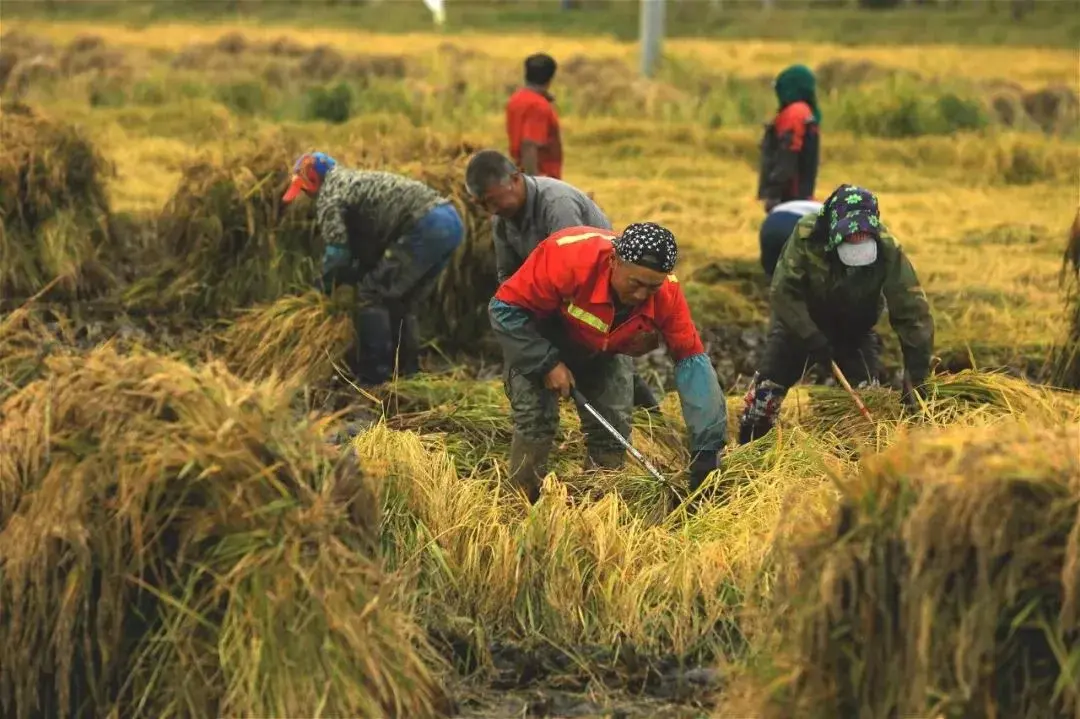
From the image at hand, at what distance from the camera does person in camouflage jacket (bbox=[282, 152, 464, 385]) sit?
29.5 feet

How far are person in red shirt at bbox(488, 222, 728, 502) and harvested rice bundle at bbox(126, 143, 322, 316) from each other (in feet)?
12.4

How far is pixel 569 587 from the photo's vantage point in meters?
5.94

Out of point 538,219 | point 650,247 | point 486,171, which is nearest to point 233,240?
point 538,219

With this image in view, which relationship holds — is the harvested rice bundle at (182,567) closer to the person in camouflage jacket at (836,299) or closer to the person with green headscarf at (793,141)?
the person in camouflage jacket at (836,299)

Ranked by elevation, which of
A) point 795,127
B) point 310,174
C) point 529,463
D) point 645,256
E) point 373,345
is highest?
point 645,256

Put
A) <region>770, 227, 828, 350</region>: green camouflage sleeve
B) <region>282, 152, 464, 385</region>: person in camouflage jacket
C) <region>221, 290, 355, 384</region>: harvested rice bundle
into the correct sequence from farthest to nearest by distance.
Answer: <region>221, 290, 355, 384</region>: harvested rice bundle < <region>282, 152, 464, 385</region>: person in camouflage jacket < <region>770, 227, 828, 350</region>: green camouflage sleeve

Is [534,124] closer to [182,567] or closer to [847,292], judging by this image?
[847,292]

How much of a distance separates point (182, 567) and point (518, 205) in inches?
116

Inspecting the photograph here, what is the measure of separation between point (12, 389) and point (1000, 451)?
10.2 feet

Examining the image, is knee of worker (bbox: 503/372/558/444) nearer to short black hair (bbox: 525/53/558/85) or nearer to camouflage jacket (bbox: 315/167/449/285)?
camouflage jacket (bbox: 315/167/449/285)

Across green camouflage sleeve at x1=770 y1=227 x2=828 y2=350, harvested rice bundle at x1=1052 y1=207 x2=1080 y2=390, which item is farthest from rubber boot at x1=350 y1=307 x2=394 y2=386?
harvested rice bundle at x1=1052 y1=207 x2=1080 y2=390

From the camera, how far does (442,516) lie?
20.5ft

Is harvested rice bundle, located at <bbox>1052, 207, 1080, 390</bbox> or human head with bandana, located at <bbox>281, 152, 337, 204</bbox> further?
human head with bandana, located at <bbox>281, 152, 337, 204</bbox>

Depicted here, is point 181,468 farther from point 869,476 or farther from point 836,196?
point 836,196
